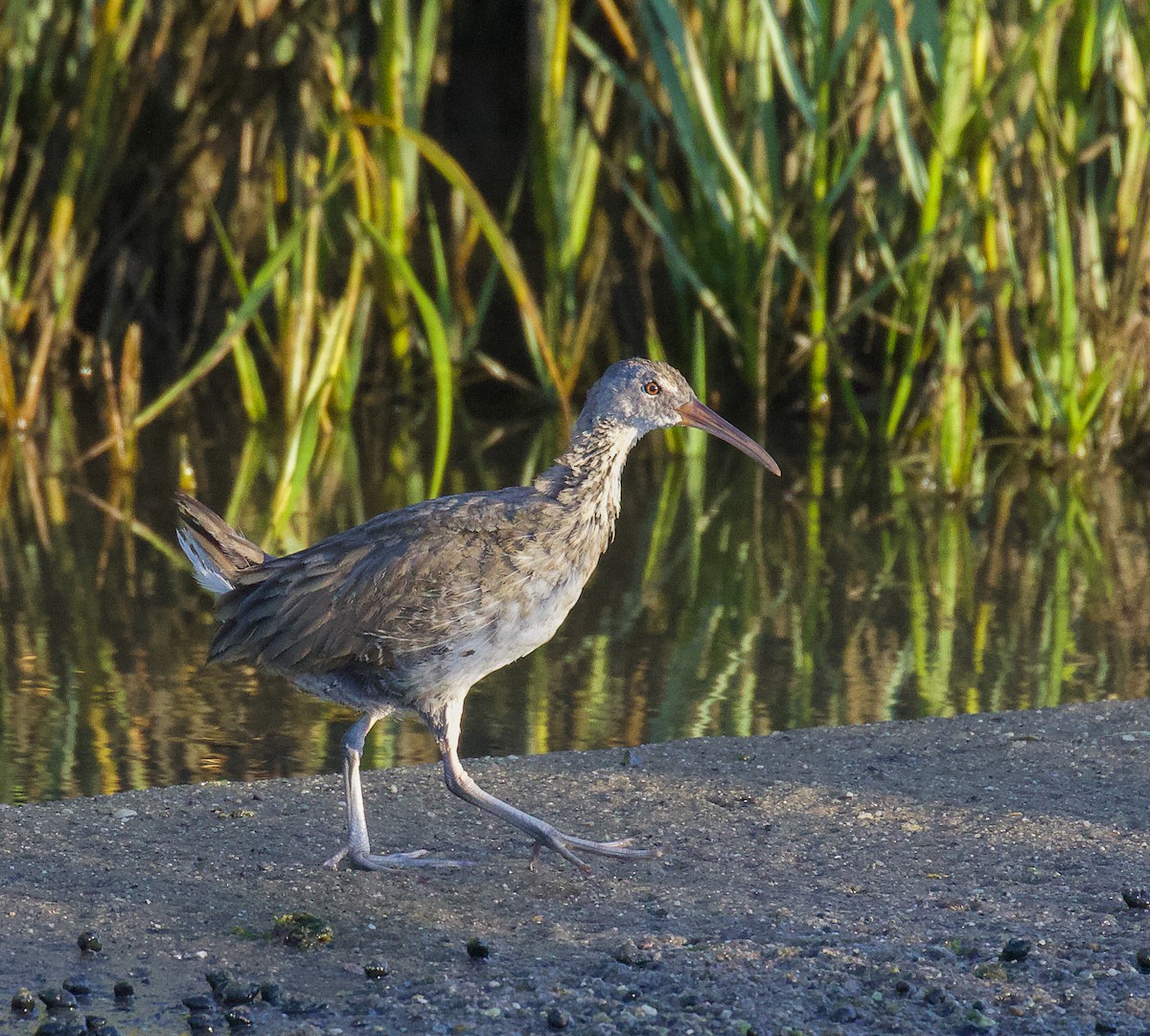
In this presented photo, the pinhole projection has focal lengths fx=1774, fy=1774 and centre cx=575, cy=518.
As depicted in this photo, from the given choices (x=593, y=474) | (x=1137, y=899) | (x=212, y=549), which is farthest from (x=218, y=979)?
(x=1137, y=899)

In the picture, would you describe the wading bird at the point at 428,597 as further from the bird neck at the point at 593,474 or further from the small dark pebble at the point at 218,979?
the small dark pebble at the point at 218,979

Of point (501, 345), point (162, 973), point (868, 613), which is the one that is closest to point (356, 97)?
point (501, 345)

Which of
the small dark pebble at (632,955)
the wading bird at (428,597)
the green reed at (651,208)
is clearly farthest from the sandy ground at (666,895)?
the green reed at (651,208)

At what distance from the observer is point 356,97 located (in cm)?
1007

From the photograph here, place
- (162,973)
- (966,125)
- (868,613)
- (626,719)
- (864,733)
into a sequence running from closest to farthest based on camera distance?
Answer: (162,973) < (864,733) < (626,719) < (868,613) < (966,125)

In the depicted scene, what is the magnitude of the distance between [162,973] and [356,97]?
7524mm

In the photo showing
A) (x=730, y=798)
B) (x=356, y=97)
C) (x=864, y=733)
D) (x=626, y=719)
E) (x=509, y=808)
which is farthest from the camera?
(x=356, y=97)

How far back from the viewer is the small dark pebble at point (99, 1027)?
3.01 m

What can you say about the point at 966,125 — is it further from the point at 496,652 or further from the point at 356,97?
the point at 496,652

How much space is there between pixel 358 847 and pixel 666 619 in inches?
93.9

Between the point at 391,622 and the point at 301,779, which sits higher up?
the point at 391,622

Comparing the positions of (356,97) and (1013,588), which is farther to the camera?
(356,97)

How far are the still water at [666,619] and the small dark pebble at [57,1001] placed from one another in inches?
50.1

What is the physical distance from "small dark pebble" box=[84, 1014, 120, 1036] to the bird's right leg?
0.86 m
